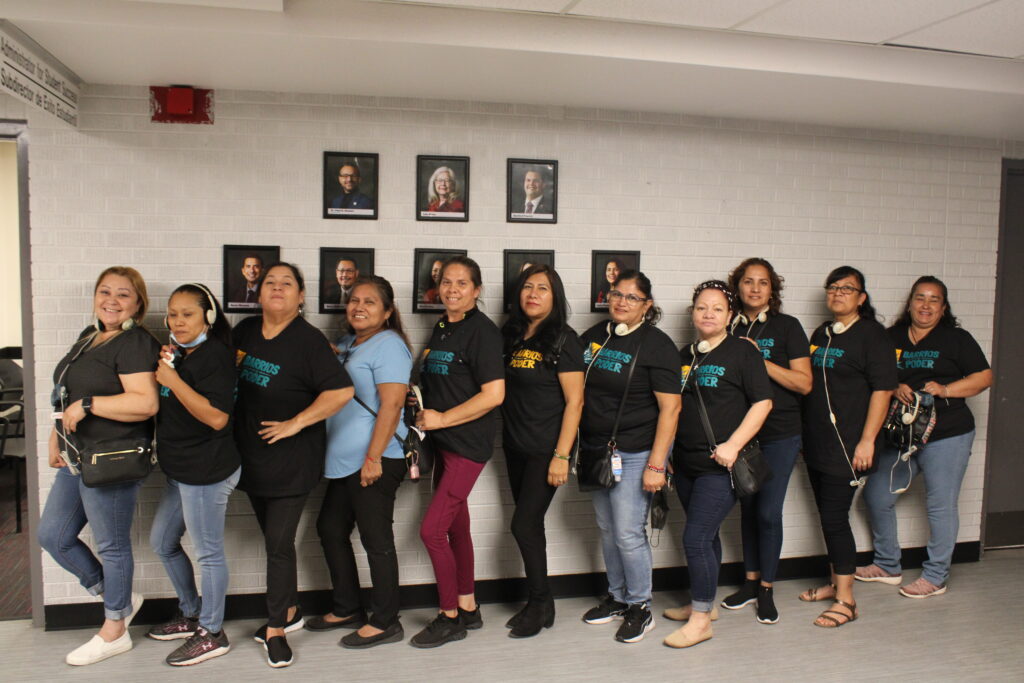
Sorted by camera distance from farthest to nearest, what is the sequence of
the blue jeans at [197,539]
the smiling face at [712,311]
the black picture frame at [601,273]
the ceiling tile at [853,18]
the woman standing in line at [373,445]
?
the black picture frame at [601,273]
the smiling face at [712,311]
the woman standing in line at [373,445]
the blue jeans at [197,539]
the ceiling tile at [853,18]

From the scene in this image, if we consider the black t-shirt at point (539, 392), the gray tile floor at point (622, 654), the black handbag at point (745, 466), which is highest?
the black t-shirt at point (539, 392)

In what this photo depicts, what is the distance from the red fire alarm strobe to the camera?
139 inches

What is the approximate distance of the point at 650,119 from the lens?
13.3 feet

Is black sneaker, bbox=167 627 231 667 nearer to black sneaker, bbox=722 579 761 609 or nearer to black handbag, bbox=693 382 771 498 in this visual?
black handbag, bbox=693 382 771 498

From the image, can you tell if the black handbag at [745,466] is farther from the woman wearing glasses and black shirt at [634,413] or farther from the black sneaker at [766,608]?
the black sneaker at [766,608]

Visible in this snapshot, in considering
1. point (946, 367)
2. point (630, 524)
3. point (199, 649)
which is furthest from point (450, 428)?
point (946, 367)

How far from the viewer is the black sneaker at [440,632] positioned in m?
3.41

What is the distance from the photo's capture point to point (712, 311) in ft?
11.0

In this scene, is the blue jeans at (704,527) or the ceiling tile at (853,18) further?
the blue jeans at (704,527)

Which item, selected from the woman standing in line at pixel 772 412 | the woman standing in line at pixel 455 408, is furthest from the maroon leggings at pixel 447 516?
the woman standing in line at pixel 772 412

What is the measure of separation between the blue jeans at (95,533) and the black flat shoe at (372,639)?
983 mm

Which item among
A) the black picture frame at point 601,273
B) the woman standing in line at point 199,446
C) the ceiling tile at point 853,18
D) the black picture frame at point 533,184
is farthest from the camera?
the black picture frame at point 601,273

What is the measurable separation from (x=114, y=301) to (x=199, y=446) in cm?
74

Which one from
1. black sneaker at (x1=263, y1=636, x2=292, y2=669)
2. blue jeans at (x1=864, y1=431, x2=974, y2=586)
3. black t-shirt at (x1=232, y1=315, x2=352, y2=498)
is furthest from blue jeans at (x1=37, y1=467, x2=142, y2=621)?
blue jeans at (x1=864, y1=431, x2=974, y2=586)
